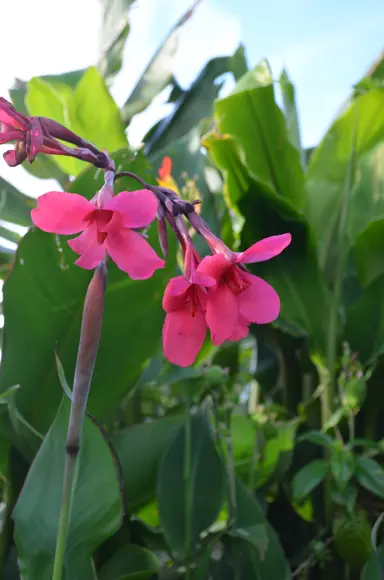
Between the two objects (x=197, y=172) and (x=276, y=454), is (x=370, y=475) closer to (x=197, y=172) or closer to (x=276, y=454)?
(x=276, y=454)

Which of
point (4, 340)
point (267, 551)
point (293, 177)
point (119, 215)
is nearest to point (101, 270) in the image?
point (119, 215)

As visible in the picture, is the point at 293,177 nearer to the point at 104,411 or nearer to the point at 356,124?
the point at 356,124

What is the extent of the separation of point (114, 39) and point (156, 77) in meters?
0.10

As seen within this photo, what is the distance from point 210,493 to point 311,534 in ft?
0.87

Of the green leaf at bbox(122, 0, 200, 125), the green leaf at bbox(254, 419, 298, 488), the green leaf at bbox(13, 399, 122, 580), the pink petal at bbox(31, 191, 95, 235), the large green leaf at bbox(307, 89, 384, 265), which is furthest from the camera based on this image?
the green leaf at bbox(122, 0, 200, 125)

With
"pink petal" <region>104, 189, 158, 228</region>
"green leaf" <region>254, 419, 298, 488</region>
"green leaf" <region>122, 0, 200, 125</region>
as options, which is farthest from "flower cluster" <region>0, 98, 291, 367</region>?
"green leaf" <region>122, 0, 200, 125</region>

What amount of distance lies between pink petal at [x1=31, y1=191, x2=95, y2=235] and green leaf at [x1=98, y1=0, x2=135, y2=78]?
79cm

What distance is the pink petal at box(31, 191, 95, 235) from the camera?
25 cm

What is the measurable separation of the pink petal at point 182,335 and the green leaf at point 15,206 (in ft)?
1.63

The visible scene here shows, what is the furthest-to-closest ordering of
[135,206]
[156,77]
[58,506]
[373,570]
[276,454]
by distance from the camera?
[156,77]
[276,454]
[373,570]
[58,506]
[135,206]

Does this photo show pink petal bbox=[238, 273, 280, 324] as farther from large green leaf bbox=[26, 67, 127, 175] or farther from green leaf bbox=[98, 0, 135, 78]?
green leaf bbox=[98, 0, 135, 78]

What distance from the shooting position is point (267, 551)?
1.74 ft

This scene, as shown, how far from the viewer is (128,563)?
492 mm

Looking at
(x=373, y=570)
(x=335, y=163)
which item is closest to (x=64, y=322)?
(x=373, y=570)
